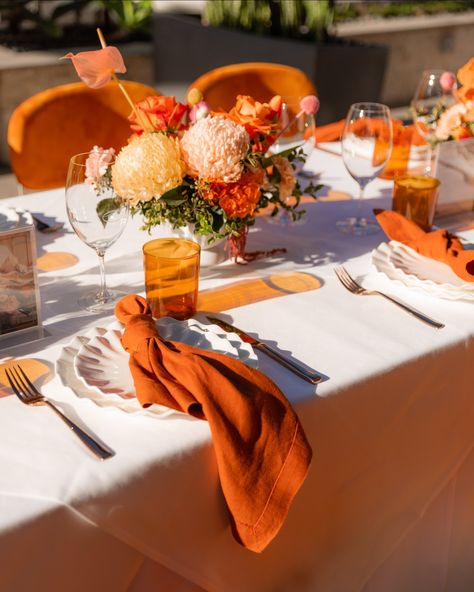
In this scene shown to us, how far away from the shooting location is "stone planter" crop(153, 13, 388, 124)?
14.0ft

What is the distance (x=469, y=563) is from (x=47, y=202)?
3.67 feet

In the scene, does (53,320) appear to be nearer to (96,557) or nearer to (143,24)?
(96,557)

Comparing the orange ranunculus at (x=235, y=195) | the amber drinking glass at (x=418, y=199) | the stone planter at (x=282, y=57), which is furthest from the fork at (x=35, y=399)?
the stone planter at (x=282, y=57)

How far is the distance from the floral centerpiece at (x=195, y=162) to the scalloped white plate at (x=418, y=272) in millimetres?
217

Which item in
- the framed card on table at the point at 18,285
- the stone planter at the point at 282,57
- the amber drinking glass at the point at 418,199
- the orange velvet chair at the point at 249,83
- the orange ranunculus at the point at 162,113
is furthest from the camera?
the stone planter at the point at 282,57

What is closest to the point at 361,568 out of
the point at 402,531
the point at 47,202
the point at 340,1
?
the point at 402,531

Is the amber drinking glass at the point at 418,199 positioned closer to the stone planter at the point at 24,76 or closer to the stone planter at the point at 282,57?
the stone planter at the point at 282,57

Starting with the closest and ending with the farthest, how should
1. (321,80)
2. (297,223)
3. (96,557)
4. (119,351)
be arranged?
(96,557) → (119,351) → (297,223) → (321,80)

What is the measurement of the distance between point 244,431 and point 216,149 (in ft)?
1.51

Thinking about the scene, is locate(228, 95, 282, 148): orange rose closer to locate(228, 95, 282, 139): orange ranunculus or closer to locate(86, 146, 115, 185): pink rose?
locate(228, 95, 282, 139): orange ranunculus

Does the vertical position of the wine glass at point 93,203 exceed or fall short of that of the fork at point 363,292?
it exceeds it

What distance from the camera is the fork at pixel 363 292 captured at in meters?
1.18

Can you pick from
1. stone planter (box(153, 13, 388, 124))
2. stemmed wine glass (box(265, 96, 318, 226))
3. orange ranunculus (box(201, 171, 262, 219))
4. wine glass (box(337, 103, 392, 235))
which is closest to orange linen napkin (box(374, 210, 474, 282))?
wine glass (box(337, 103, 392, 235))

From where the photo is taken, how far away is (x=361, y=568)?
1.15 metres
